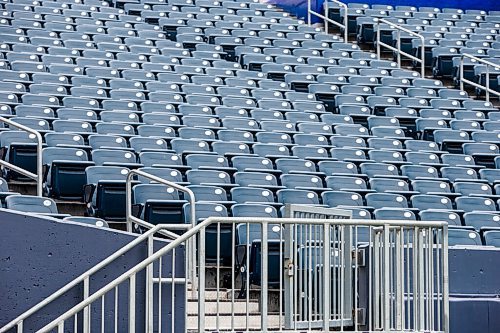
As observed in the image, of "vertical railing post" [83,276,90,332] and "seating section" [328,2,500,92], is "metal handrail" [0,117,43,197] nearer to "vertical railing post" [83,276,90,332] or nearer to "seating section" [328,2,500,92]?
"vertical railing post" [83,276,90,332]

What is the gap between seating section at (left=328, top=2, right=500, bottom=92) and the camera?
1970 cm

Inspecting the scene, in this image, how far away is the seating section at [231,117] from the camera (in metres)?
12.2

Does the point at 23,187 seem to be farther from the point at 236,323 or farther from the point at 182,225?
the point at 182,225

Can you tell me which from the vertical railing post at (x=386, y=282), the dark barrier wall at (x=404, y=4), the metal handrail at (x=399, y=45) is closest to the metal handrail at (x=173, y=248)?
the vertical railing post at (x=386, y=282)

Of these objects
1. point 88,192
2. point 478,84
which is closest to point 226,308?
point 88,192

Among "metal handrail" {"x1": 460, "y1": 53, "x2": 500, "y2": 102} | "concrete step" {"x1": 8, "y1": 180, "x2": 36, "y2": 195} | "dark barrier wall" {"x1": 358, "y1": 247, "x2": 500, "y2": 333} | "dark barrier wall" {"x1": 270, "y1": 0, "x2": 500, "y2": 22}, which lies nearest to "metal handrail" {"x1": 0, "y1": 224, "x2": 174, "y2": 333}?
"dark barrier wall" {"x1": 358, "y1": 247, "x2": 500, "y2": 333}

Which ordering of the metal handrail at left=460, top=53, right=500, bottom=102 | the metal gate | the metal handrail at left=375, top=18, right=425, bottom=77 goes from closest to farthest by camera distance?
1. the metal gate
2. the metal handrail at left=460, top=53, right=500, bottom=102
3. the metal handrail at left=375, top=18, right=425, bottom=77

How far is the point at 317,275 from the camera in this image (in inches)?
364

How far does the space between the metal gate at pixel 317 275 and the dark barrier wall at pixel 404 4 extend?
13.2 meters

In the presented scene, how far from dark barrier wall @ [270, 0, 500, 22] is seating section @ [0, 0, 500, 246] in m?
0.88

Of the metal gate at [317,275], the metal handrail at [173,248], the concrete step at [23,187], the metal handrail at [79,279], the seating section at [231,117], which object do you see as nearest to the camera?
the metal handrail at [173,248]

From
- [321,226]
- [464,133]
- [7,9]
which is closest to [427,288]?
[321,226]

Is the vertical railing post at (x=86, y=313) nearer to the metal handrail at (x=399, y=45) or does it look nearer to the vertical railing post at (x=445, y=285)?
the vertical railing post at (x=445, y=285)

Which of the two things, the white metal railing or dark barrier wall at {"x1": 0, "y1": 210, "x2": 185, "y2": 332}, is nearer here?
the white metal railing
